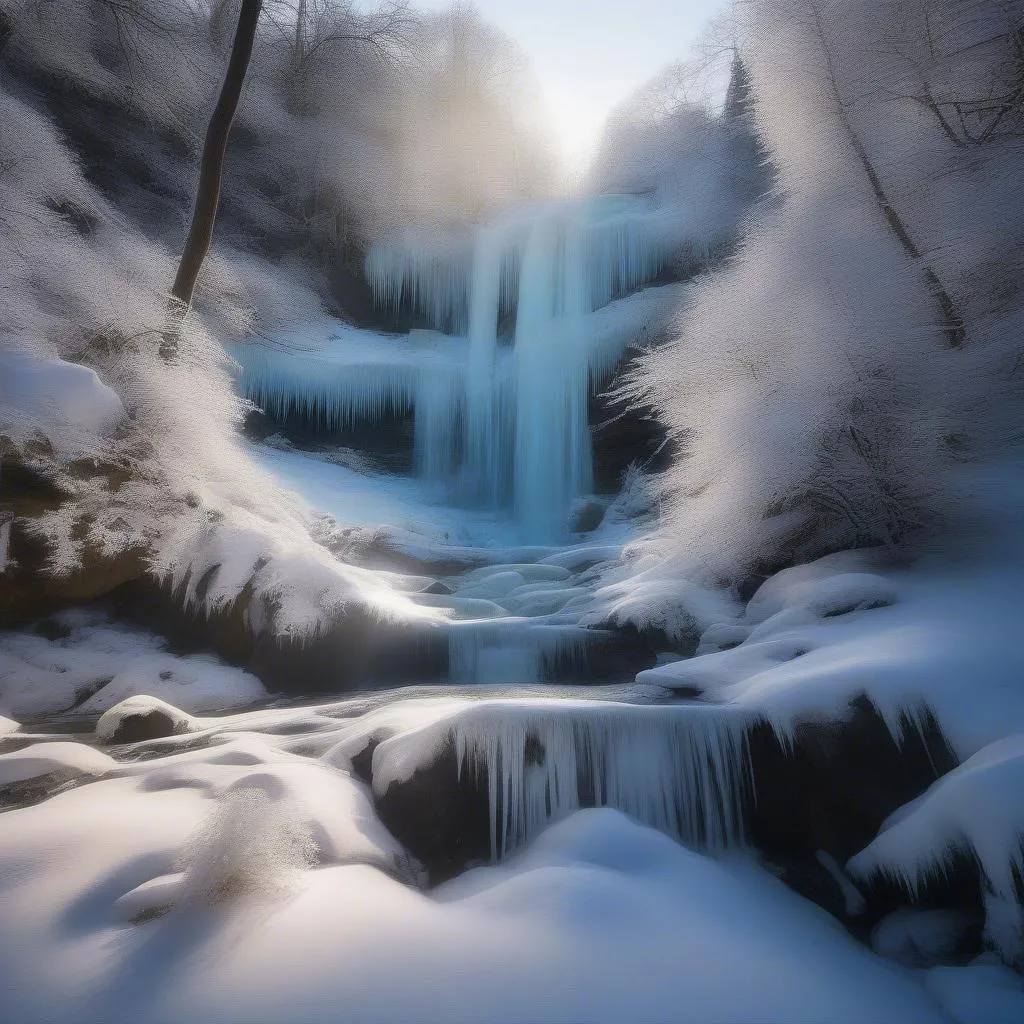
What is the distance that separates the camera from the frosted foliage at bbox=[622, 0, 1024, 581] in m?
4.36

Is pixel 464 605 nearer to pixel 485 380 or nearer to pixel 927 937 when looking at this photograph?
pixel 927 937

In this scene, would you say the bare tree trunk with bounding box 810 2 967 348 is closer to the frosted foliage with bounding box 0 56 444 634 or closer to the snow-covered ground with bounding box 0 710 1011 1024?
the snow-covered ground with bounding box 0 710 1011 1024

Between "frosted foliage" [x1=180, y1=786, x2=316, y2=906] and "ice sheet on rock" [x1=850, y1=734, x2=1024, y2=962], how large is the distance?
6.67 feet

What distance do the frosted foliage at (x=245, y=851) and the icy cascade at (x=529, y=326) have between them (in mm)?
10376

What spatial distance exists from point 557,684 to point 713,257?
11.6 metres

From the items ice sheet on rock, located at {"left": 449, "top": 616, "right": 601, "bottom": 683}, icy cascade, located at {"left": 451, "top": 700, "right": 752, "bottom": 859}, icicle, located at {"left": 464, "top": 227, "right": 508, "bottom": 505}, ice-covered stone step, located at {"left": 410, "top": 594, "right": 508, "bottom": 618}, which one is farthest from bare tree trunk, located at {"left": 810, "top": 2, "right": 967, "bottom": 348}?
icicle, located at {"left": 464, "top": 227, "right": 508, "bottom": 505}

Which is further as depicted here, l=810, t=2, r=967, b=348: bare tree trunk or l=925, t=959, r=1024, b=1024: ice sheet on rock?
l=810, t=2, r=967, b=348: bare tree trunk

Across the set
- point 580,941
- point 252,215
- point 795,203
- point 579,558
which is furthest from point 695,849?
point 252,215

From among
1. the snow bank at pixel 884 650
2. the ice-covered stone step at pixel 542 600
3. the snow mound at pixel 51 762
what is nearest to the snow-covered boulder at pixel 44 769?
the snow mound at pixel 51 762

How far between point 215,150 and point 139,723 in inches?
202

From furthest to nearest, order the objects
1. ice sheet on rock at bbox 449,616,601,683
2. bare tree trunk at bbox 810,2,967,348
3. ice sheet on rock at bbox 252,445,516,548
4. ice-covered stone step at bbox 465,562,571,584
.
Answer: ice sheet on rock at bbox 252,445,516,548 → ice-covered stone step at bbox 465,562,571,584 → ice sheet on rock at bbox 449,616,601,683 → bare tree trunk at bbox 810,2,967,348

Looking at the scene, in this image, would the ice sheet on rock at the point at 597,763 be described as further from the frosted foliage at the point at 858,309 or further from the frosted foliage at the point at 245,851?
the frosted foliage at the point at 858,309

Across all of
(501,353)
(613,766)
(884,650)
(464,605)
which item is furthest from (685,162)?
(613,766)

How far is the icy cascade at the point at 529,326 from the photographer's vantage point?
43.5 ft
